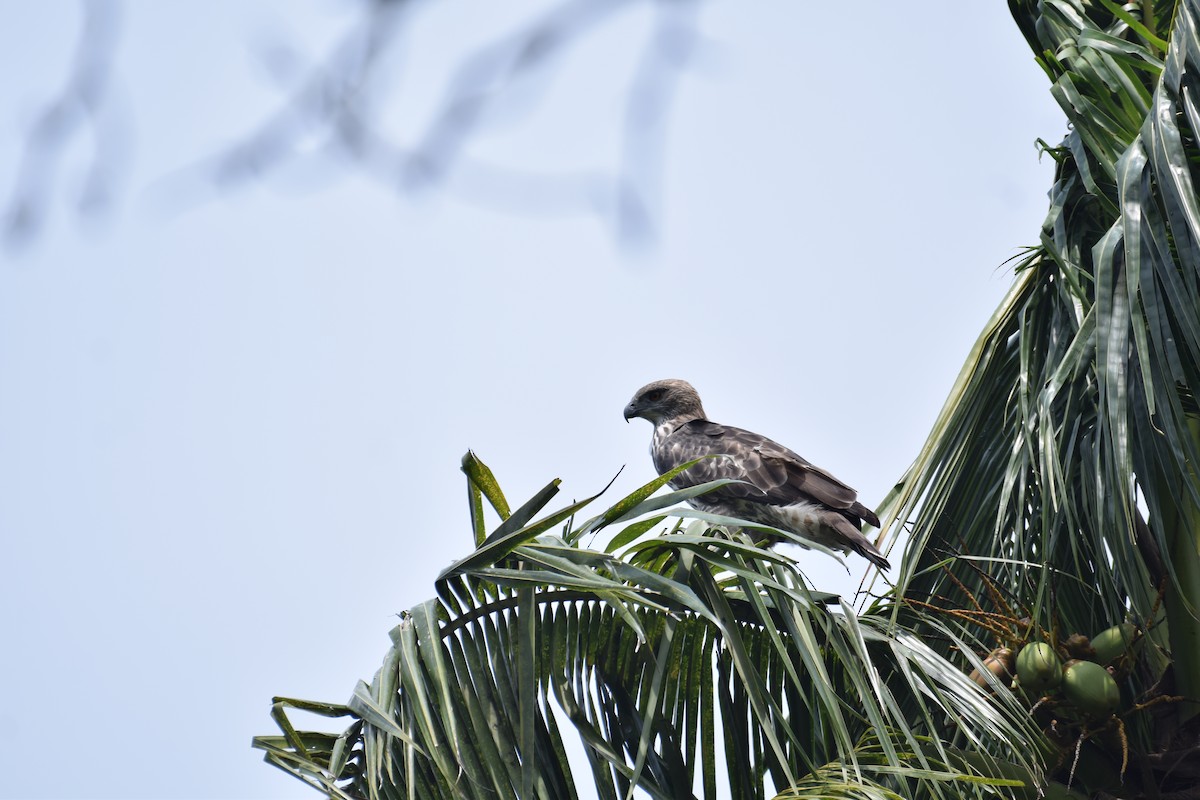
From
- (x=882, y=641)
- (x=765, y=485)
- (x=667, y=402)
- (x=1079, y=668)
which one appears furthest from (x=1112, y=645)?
(x=667, y=402)

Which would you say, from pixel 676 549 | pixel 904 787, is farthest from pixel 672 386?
pixel 904 787

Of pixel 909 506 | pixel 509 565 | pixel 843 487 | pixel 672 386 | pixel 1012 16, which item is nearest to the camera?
pixel 509 565

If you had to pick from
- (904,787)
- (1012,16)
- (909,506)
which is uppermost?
(1012,16)

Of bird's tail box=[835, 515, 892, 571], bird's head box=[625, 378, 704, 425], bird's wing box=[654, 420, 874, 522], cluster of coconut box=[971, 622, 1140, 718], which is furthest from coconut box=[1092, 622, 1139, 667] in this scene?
bird's head box=[625, 378, 704, 425]

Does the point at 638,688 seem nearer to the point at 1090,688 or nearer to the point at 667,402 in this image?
the point at 1090,688

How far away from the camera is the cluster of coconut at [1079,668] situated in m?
3.69

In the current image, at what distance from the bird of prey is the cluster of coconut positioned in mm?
1205

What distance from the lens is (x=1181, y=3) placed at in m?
3.76

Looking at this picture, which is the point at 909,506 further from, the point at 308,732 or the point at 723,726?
the point at 308,732

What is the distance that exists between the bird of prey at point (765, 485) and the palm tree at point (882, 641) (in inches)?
45.9

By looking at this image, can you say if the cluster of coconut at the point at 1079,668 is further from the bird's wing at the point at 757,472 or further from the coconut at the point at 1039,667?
the bird's wing at the point at 757,472

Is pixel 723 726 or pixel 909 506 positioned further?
pixel 909 506

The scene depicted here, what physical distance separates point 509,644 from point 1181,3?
7.99 feet

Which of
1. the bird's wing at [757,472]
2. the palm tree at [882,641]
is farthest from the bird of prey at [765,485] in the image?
the palm tree at [882,641]
